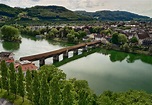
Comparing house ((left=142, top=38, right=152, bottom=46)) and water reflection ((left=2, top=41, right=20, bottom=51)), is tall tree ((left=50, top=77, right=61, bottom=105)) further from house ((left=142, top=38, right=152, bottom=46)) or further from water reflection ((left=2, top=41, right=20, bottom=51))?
house ((left=142, top=38, right=152, bottom=46))

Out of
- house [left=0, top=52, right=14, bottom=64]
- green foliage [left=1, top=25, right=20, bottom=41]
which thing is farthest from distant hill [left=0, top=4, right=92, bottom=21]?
house [left=0, top=52, right=14, bottom=64]

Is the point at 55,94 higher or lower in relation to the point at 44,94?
higher

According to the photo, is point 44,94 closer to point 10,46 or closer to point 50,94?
point 50,94

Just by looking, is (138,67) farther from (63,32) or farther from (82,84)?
(63,32)

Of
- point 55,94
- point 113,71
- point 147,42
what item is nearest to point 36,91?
point 55,94

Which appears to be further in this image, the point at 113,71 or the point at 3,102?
the point at 113,71

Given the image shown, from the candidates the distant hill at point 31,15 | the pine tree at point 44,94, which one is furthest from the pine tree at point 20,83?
the distant hill at point 31,15
